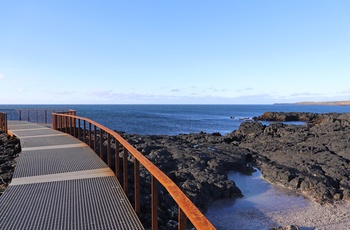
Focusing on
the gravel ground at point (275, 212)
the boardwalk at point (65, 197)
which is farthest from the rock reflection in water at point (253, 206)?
the boardwalk at point (65, 197)

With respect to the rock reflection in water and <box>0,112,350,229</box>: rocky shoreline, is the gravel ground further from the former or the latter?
<box>0,112,350,229</box>: rocky shoreline

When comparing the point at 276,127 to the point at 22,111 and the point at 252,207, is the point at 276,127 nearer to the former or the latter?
the point at 252,207

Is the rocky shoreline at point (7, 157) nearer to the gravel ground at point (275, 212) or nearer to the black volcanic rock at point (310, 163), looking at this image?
the gravel ground at point (275, 212)

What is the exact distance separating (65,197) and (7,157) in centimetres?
499

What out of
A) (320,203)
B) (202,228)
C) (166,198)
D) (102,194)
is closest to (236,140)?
(320,203)

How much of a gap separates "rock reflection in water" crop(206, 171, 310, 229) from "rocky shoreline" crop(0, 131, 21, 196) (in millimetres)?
4652

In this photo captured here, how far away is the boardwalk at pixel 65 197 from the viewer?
343 cm

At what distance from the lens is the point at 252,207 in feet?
26.2

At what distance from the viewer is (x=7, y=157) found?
8.12 metres

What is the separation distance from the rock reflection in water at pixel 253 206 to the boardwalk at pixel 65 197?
3.35m

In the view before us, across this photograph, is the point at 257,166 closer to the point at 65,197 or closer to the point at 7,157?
the point at 7,157

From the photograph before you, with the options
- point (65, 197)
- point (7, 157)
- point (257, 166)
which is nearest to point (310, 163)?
point (257, 166)

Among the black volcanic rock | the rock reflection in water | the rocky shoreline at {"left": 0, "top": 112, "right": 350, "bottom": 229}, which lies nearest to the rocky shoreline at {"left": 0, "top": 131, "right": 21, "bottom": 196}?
the rocky shoreline at {"left": 0, "top": 112, "right": 350, "bottom": 229}

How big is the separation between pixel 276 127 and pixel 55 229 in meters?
23.1
